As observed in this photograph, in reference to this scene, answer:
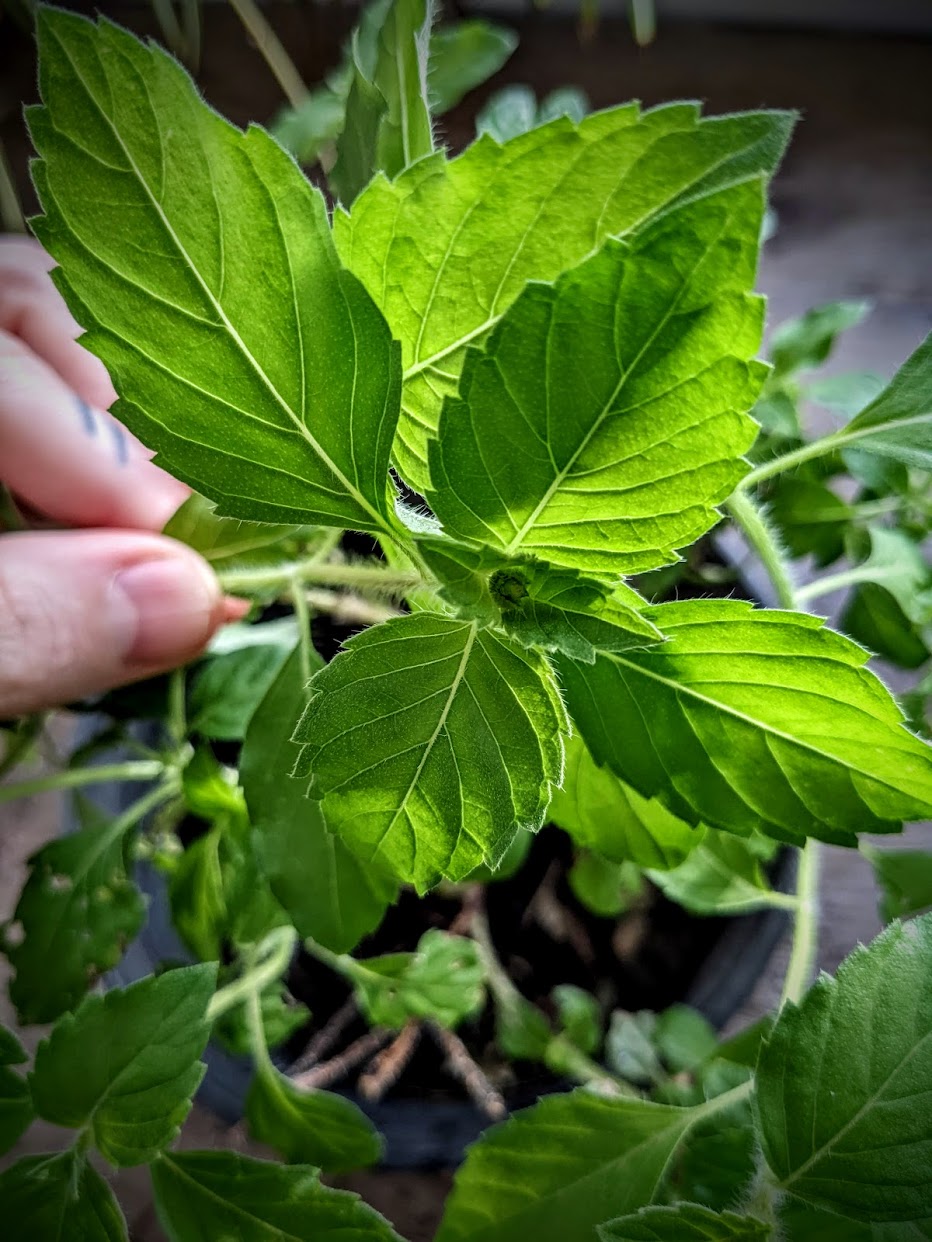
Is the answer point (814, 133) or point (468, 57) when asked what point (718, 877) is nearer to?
point (468, 57)

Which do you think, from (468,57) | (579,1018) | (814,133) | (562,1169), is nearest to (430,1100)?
(579,1018)

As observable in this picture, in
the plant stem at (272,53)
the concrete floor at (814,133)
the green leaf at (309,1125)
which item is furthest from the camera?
the concrete floor at (814,133)

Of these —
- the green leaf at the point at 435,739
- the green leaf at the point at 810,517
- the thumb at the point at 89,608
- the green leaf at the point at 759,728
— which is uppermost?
the green leaf at the point at 810,517

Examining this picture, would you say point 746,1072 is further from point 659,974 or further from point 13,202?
point 13,202

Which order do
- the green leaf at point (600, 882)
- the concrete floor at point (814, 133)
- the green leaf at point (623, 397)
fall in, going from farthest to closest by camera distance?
the concrete floor at point (814, 133), the green leaf at point (600, 882), the green leaf at point (623, 397)

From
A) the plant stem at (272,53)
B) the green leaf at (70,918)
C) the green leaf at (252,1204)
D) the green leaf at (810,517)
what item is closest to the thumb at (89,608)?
the green leaf at (70,918)

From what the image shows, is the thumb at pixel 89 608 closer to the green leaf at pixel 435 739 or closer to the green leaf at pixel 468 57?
the green leaf at pixel 435 739
